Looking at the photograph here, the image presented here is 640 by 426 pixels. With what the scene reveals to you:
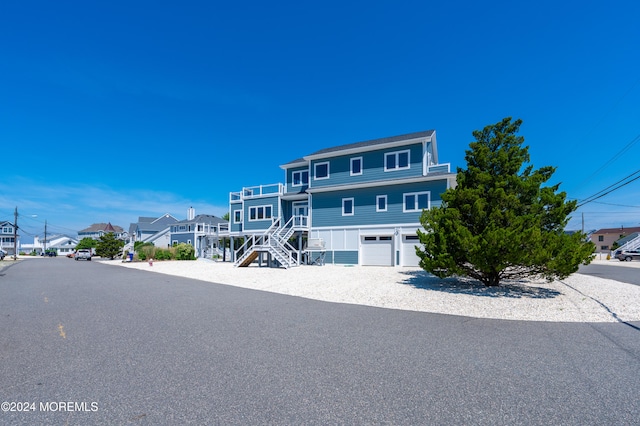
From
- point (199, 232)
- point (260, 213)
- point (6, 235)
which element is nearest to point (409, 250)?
point (260, 213)

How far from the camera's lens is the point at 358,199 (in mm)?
24438

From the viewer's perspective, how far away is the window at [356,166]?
2472 centimetres

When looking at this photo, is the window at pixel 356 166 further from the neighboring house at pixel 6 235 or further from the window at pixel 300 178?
the neighboring house at pixel 6 235

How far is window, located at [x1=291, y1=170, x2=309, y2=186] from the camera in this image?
28.1m

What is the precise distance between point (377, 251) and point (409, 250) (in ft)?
7.32

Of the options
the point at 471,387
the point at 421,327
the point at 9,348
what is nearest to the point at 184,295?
the point at 9,348

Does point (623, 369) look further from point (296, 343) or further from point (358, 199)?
point (358, 199)

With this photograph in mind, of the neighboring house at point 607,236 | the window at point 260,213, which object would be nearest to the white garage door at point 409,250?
the window at point 260,213

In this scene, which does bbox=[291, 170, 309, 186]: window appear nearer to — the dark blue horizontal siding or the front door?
the front door

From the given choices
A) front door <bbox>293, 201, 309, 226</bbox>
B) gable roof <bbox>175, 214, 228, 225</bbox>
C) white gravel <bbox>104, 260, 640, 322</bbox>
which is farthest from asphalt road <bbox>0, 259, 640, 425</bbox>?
gable roof <bbox>175, 214, 228, 225</bbox>

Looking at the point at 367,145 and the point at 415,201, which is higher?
the point at 367,145

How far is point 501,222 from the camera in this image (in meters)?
11.2

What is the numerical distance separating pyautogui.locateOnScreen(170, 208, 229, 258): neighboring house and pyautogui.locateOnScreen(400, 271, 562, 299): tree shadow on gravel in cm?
2691

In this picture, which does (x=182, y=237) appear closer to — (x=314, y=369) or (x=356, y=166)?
(x=356, y=166)
